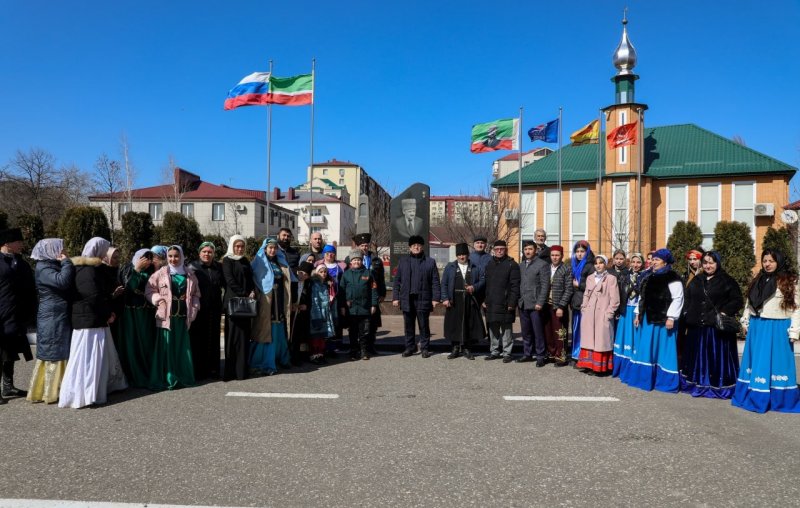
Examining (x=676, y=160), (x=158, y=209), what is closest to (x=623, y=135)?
(x=676, y=160)

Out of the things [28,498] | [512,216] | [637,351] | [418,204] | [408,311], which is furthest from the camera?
[512,216]

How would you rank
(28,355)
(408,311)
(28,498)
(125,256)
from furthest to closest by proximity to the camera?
(125,256), (408,311), (28,355), (28,498)

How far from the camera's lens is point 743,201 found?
3134 centimetres

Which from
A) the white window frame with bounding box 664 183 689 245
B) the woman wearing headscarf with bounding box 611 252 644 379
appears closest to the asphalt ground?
the woman wearing headscarf with bounding box 611 252 644 379

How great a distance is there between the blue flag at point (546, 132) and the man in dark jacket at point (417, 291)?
663 inches

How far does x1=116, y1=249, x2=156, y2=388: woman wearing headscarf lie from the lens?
22.6 ft

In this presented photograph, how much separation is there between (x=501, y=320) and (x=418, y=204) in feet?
20.6

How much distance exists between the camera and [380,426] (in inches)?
209

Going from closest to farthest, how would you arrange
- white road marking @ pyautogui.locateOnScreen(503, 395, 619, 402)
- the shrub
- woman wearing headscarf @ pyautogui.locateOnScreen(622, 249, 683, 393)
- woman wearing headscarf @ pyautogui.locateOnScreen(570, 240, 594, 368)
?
white road marking @ pyautogui.locateOnScreen(503, 395, 619, 402) → woman wearing headscarf @ pyautogui.locateOnScreen(622, 249, 683, 393) → woman wearing headscarf @ pyautogui.locateOnScreen(570, 240, 594, 368) → the shrub

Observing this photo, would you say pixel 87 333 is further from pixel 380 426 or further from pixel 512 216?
pixel 512 216

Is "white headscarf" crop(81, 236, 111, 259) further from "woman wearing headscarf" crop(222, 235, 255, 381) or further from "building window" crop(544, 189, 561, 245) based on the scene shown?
"building window" crop(544, 189, 561, 245)

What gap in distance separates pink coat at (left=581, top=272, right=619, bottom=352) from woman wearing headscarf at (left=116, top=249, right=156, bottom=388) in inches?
232

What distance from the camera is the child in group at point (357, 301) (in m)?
8.86

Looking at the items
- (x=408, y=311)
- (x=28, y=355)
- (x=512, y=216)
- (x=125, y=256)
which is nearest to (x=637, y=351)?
(x=408, y=311)
